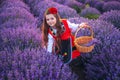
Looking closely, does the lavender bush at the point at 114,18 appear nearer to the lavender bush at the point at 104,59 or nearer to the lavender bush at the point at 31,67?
the lavender bush at the point at 104,59

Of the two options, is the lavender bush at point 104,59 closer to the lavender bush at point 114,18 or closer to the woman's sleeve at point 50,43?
the woman's sleeve at point 50,43

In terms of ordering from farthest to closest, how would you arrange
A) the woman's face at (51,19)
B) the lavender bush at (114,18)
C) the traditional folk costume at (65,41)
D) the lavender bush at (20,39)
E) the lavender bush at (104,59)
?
1. the lavender bush at (114,18)
2. the lavender bush at (20,39)
3. the traditional folk costume at (65,41)
4. the woman's face at (51,19)
5. the lavender bush at (104,59)

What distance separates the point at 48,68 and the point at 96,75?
2.96ft

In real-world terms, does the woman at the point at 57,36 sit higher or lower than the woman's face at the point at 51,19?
lower

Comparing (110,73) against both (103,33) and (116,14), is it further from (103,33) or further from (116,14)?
(116,14)

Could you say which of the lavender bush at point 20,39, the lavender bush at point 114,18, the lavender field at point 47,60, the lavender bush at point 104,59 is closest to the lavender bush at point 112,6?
the lavender bush at point 114,18

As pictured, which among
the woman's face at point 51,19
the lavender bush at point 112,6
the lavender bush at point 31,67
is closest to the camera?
the lavender bush at point 31,67

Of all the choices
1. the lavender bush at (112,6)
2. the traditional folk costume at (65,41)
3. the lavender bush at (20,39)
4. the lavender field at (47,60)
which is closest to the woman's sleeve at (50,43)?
the traditional folk costume at (65,41)

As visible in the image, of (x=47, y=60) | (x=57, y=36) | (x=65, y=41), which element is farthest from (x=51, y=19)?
(x=47, y=60)

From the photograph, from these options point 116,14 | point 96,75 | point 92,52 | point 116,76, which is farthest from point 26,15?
point 116,76

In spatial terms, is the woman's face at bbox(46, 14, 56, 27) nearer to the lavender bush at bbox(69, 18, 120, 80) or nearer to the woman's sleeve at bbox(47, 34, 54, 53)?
the woman's sleeve at bbox(47, 34, 54, 53)

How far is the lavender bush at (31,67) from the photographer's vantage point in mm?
2469

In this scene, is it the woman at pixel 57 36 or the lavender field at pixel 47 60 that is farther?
the woman at pixel 57 36

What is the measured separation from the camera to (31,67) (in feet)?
8.31
